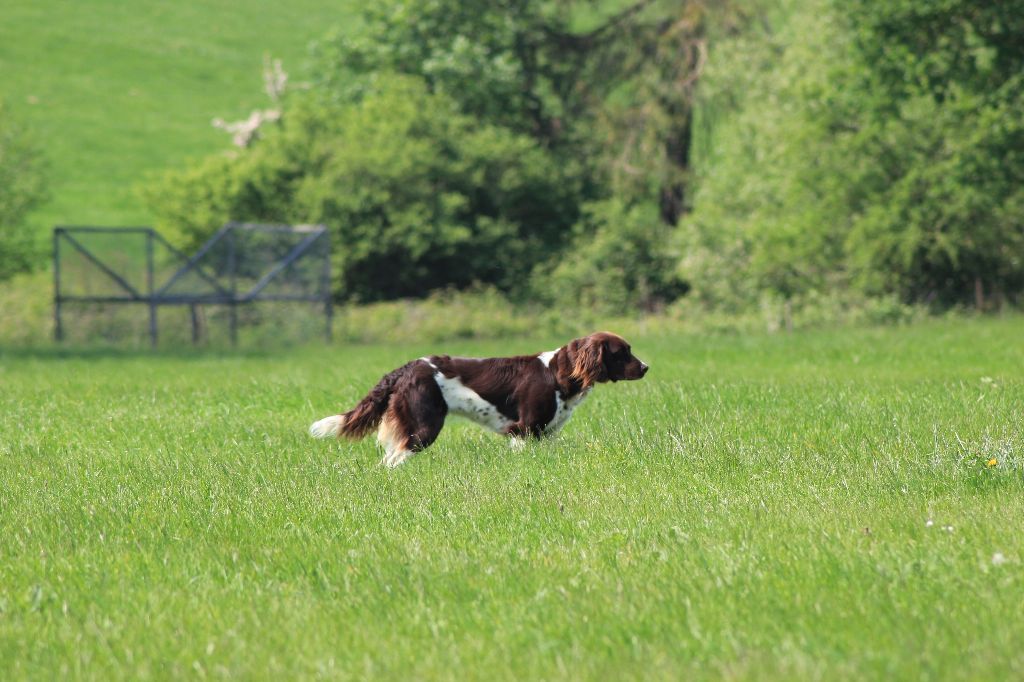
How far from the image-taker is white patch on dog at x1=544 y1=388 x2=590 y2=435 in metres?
10.5

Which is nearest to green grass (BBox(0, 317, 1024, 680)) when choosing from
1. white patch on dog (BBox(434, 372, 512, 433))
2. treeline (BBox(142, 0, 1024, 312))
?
white patch on dog (BBox(434, 372, 512, 433))

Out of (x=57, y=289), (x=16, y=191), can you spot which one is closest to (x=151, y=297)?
(x=57, y=289)

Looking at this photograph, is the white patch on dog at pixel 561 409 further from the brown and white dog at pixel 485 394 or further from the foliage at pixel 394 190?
the foliage at pixel 394 190

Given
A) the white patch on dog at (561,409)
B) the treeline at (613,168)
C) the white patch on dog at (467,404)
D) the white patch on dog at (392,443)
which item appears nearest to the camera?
the white patch on dog at (392,443)

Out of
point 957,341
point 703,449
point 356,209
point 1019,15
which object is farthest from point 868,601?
point 356,209

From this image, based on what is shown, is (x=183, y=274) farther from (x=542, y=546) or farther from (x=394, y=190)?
(x=542, y=546)

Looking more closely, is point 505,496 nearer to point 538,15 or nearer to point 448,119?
point 448,119

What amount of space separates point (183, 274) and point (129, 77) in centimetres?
4196

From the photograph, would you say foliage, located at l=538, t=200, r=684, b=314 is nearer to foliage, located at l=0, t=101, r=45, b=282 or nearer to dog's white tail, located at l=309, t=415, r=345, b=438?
foliage, located at l=0, t=101, r=45, b=282

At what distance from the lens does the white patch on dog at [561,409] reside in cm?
1049

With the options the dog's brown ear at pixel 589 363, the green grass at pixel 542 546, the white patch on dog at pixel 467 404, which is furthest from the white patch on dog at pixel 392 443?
the dog's brown ear at pixel 589 363

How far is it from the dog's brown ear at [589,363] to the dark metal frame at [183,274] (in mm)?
23639

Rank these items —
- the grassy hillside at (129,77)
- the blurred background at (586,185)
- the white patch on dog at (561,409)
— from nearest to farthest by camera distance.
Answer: the white patch on dog at (561,409)
the blurred background at (586,185)
the grassy hillside at (129,77)

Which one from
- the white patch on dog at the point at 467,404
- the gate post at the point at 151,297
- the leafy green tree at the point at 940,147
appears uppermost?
the leafy green tree at the point at 940,147
